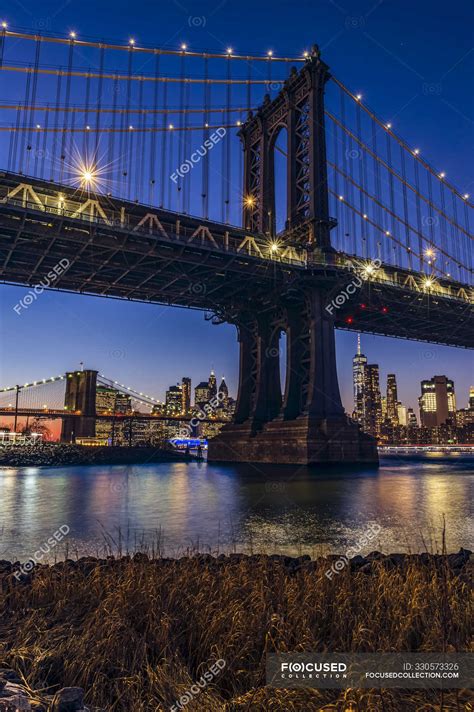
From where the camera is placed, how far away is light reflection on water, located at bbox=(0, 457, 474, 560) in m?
12.2

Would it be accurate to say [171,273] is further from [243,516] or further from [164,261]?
[243,516]

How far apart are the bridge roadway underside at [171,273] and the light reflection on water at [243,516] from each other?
73.1ft

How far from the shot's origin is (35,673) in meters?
3.78

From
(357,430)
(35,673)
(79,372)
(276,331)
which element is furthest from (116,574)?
(79,372)

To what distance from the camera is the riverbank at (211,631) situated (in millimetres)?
3459

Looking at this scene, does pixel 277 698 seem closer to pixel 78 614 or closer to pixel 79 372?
pixel 78 614

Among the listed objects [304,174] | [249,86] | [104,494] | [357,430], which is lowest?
[104,494]

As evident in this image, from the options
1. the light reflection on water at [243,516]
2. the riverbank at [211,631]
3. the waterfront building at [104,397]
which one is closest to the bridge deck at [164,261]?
the light reflection on water at [243,516]

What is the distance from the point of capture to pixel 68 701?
3.20 metres

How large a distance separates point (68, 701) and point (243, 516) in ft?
47.7

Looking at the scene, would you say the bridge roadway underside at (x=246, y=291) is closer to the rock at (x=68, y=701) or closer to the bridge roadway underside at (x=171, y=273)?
the bridge roadway underside at (x=171, y=273)

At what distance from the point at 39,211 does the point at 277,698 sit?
136ft

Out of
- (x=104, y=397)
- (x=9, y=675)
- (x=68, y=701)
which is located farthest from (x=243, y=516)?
(x=104, y=397)

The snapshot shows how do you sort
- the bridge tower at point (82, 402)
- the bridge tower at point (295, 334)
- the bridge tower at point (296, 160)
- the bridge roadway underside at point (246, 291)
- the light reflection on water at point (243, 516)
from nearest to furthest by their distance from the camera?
the light reflection on water at point (243, 516) < the bridge roadway underside at point (246, 291) < the bridge tower at point (295, 334) < the bridge tower at point (296, 160) < the bridge tower at point (82, 402)
